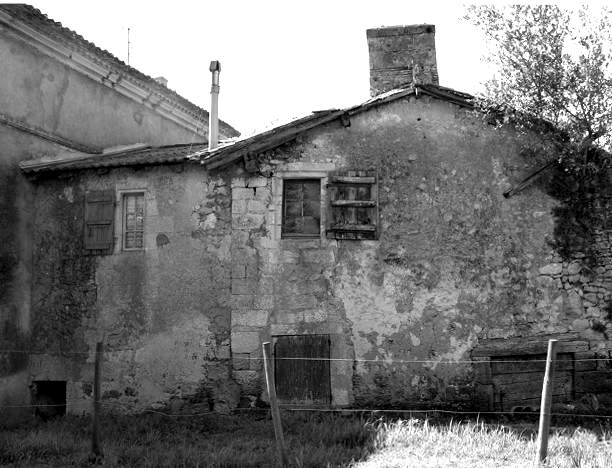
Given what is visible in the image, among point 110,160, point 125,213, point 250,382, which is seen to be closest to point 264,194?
point 125,213

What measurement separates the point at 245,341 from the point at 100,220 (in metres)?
3.28

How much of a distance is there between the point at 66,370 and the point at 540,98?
8.78 m

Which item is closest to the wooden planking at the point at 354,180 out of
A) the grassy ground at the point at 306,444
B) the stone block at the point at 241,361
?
the stone block at the point at 241,361

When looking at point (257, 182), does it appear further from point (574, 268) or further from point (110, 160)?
point (574, 268)

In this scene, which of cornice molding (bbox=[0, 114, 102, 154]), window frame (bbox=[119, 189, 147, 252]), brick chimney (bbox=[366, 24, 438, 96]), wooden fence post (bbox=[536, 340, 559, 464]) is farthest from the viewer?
brick chimney (bbox=[366, 24, 438, 96])

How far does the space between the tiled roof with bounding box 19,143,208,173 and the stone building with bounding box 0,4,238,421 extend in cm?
13

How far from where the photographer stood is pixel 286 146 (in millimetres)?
11367

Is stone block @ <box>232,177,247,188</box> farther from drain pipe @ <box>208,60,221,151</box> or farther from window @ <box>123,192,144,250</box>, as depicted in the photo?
window @ <box>123,192,144,250</box>

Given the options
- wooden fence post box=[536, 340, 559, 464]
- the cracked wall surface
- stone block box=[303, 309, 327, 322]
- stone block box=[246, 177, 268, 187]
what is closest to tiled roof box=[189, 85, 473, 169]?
stone block box=[246, 177, 268, 187]

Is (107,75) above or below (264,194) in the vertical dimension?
above

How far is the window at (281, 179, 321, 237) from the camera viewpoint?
11.3 metres

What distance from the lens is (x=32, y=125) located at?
12477 millimetres

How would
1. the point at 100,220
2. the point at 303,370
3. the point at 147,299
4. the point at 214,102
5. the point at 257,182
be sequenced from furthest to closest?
the point at 214,102, the point at 100,220, the point at 147,299, the point at 257,182, the point at 303,370

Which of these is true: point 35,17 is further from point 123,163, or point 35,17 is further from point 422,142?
point 422,142
